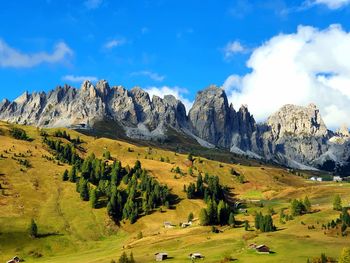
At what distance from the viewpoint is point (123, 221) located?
186125 millimetres

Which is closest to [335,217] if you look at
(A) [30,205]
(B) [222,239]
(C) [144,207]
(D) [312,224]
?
(D) [312,224]

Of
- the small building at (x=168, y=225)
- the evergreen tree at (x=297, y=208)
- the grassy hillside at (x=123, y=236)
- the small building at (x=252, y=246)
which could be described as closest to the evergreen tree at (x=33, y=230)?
the grassy hillside at (x=123, y=236)

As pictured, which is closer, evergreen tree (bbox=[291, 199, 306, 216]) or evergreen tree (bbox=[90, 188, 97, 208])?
evergreen tree (bbox=[291, 199, 306, 216])

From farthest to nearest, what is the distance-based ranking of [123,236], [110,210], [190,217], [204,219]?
[110,210] → [190,217] → [123,236] → [204,219]

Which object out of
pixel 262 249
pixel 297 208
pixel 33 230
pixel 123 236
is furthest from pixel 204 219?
pixel 33 230

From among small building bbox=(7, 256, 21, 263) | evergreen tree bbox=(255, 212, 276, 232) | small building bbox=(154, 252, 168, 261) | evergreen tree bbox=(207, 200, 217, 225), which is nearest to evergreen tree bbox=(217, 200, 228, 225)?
evergreen tree bbox=(207, 200, 217, 225)

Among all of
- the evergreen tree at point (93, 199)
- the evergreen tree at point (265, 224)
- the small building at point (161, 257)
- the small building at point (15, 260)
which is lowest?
the small building at point (15, 260)

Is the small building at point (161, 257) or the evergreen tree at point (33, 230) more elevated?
the evergreen tree at point (33, 230)

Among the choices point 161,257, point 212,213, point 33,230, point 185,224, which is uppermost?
point 212,213

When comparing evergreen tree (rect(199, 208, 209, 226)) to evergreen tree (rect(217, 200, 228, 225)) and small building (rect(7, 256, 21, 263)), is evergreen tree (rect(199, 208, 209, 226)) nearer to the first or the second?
evergreen tree (rect(217, 200, 228, 225))

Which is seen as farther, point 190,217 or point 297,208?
point 190,217

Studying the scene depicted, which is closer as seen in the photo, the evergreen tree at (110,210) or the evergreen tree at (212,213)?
the evergreen tree at (212,213)

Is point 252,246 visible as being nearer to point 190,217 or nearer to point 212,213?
point 212,213

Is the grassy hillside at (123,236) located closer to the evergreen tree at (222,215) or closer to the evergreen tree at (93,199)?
the evergreen tree at (93,199)
